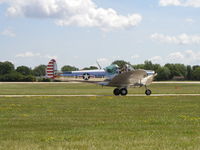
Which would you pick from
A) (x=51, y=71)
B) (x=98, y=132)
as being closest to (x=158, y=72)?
(x=51, y=71)

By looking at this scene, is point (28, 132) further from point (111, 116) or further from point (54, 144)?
point (111, 116)

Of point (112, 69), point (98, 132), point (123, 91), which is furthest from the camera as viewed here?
point (112, 69)

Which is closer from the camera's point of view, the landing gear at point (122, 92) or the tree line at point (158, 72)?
the landing gear at point (122, 92)

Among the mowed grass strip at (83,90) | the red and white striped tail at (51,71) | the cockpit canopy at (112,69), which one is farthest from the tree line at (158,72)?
the cockpit canopy at (112,69)

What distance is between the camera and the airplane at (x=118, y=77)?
1441 inches

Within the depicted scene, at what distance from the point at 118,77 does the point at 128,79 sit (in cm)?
114

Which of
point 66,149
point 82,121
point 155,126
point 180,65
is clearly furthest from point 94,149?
point 180,65

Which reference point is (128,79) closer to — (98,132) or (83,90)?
(83,90)

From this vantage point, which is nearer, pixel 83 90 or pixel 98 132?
pixel 98 132

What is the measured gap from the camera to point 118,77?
3659cm

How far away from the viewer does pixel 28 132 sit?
13.2 meters

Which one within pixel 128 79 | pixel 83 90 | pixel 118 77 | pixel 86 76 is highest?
pixel 86 76

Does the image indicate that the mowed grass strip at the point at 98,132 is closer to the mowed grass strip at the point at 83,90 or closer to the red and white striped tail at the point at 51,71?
the red and white striped tail at the point at 51,71

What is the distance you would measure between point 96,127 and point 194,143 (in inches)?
168
